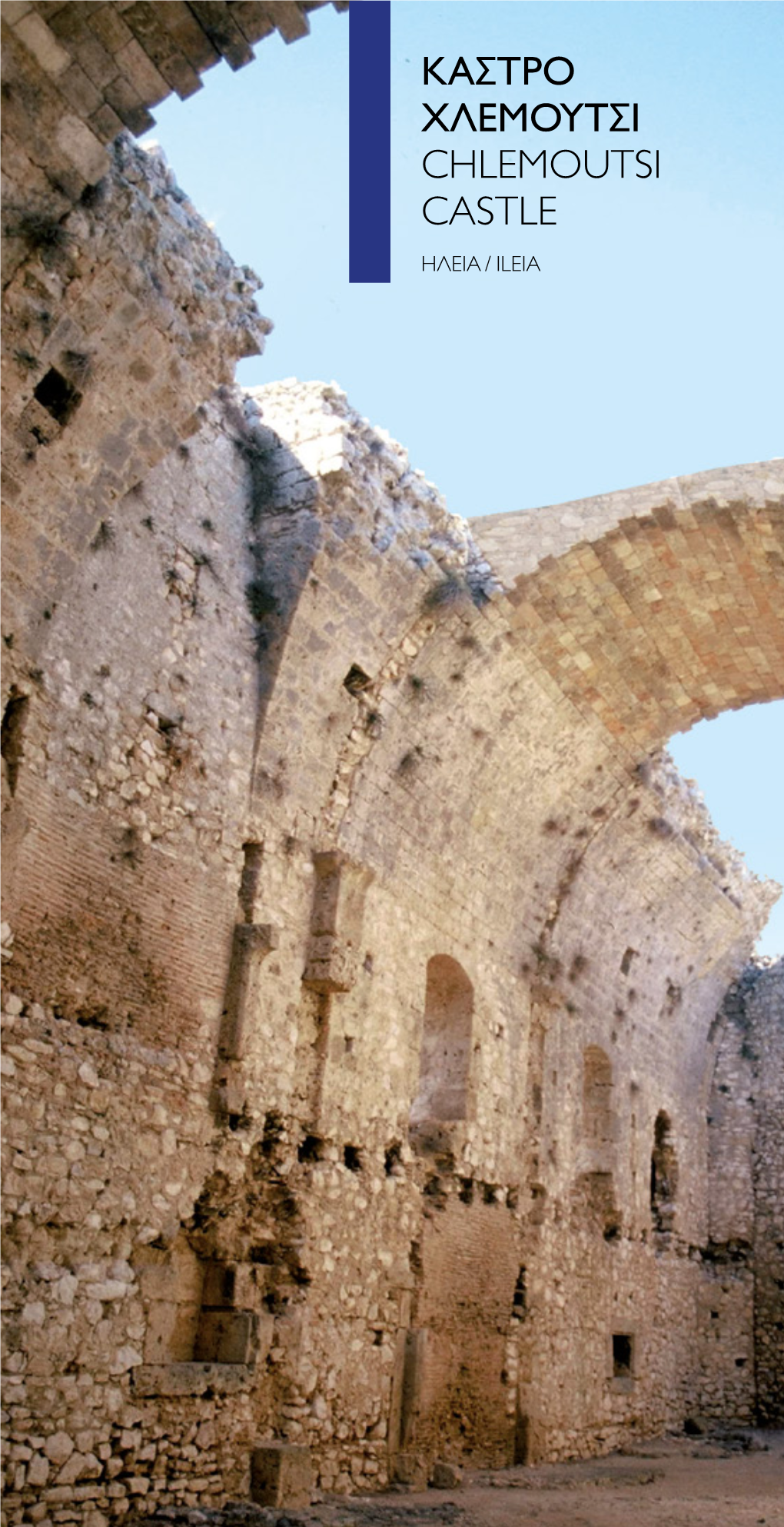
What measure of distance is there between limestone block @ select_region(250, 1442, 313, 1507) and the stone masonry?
5 cm

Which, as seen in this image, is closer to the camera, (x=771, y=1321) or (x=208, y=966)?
(x=208, y=966)

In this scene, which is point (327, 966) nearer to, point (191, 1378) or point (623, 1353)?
Answer: point (191, 1378)

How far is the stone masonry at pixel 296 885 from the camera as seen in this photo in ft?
25.9

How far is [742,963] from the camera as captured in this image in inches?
868

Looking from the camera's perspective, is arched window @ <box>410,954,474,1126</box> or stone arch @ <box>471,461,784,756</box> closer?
stone arch @ <box>471,461,784,756</box>

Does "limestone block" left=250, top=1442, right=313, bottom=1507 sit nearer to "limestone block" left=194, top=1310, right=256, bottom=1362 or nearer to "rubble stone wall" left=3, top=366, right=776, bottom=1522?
"rubble stone wall" left=3, top=366, right=776, bottom=1522

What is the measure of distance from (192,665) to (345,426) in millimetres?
2567

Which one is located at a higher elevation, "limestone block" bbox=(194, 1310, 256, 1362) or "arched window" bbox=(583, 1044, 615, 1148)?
"arched window" bbox=(583, 1044, 615, 1148)

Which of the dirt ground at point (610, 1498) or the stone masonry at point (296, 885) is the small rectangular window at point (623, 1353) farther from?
the dirt ground at point (610, 1498)

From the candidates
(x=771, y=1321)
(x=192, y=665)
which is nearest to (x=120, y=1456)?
(x=192, y=665)

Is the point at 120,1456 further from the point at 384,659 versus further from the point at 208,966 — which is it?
the point at 384,659

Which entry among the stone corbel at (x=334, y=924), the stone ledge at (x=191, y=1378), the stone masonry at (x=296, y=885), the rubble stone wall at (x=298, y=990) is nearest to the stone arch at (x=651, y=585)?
the stone masonry at (x=296, y=885)

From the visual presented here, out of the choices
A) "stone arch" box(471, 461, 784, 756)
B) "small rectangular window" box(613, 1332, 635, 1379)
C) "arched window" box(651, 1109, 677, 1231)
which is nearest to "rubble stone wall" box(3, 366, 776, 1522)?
"small rectangular window" box(613, 1332, 635, 1379)

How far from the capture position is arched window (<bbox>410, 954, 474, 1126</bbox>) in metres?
13.4
